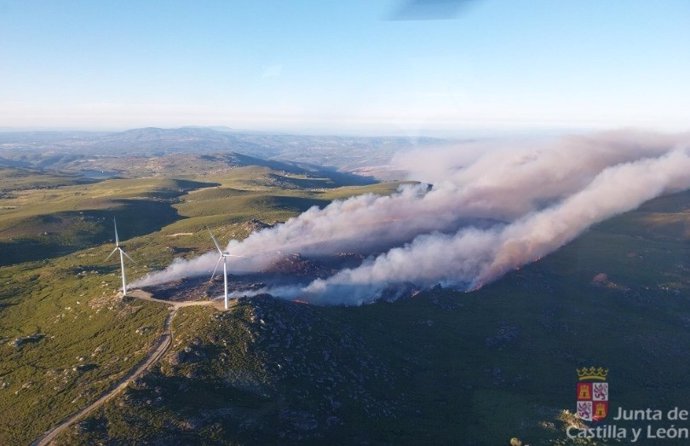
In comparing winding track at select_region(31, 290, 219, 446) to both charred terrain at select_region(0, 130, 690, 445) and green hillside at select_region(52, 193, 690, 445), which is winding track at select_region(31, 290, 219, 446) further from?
green hillside at select_region(52, 193, 690, 445)

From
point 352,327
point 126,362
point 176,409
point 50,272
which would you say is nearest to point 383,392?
point 352,327

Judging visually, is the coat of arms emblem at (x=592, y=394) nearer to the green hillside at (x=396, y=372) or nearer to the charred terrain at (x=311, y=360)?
the charred terrain at (x=311, y=360)

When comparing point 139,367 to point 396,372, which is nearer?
point 139,367

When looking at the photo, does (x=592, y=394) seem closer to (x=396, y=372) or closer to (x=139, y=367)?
(x=396, y=372)

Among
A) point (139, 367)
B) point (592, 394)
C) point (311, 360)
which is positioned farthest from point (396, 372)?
point (139, 367)

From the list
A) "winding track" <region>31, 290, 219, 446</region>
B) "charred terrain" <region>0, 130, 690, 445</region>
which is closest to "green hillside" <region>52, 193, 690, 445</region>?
"charred terrain" <region>0, 130, 690, 445</region>
